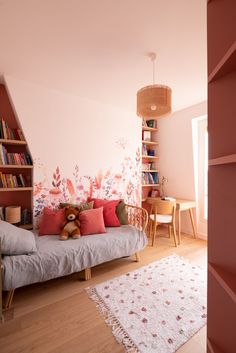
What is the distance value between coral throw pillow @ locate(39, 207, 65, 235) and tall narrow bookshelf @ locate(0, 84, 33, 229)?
0.31m

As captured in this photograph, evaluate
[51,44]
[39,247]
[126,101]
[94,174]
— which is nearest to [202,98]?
[126,101]

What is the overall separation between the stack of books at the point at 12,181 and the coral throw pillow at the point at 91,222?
93 centimetres

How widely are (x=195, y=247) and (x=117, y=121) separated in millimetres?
2533

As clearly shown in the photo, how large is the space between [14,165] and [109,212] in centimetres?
144

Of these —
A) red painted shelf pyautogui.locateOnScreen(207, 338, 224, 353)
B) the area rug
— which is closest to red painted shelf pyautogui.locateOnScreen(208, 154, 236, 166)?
red painted shelf pyautogui.locateOnScreen(207, 338, 224, 353)

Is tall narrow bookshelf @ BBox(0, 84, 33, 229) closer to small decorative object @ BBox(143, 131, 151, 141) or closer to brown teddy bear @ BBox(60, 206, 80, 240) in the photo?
brown teddy bear @ BBox(60, 206, 80, 240)

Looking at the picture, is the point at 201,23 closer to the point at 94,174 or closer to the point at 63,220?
the point at 94,174

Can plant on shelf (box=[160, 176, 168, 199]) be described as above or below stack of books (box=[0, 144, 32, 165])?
below

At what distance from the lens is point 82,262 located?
6.39ft

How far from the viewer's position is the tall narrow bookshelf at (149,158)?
392cm

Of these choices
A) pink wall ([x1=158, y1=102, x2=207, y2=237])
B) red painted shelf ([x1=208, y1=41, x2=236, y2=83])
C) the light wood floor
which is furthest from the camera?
pink wall ([x1=158, y1=102, x2=207, y2=237])

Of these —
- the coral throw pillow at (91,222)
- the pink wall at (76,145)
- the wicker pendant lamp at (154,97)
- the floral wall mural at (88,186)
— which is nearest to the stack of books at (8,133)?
the pink wall at (76,145)

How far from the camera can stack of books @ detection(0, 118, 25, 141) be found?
7.77ft

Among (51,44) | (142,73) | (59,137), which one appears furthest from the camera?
(59,137)
